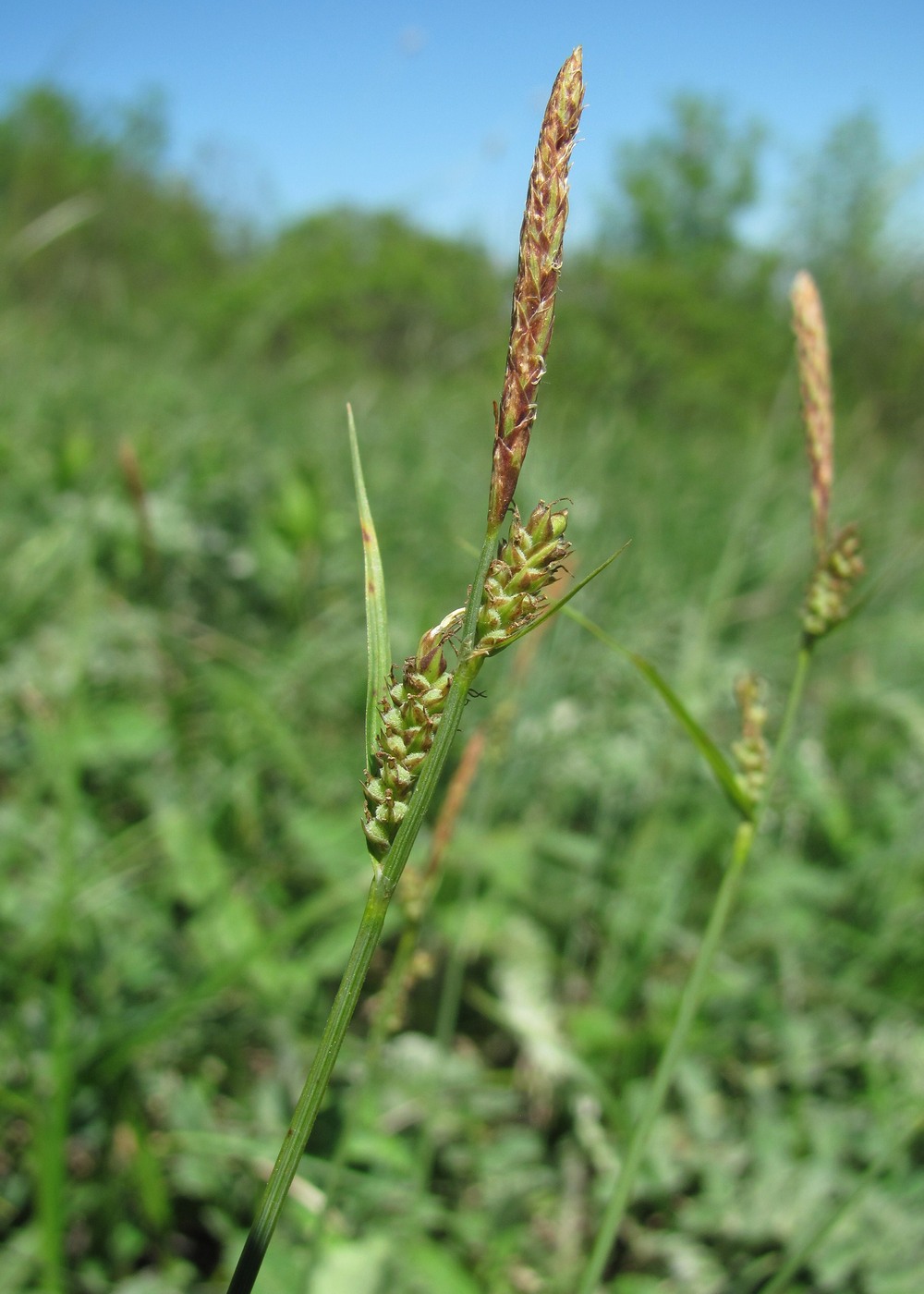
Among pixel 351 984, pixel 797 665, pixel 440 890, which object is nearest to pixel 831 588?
pixel 797 665

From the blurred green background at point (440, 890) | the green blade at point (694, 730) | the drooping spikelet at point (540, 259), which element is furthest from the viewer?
the blurred green background at point (440, 890)

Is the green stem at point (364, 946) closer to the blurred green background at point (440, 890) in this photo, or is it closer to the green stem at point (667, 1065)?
the blurred green background at point (440, 890)

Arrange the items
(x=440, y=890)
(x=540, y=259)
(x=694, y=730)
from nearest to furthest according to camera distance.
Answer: (x=540, y=259) → (x=694, y=730) → (x=440, y=890)

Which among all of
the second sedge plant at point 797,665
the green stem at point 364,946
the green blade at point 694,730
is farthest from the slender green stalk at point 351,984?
the second sedge plant at point 797,665

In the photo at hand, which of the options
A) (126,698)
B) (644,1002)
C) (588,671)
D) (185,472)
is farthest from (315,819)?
(185,472)

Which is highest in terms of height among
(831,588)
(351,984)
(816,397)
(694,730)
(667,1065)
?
(816,397)

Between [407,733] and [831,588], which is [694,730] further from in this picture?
[407,733]

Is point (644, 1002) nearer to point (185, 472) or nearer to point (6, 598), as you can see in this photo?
point (6, 598)
